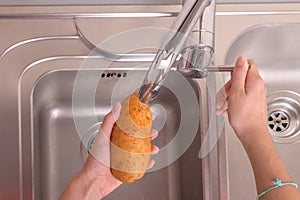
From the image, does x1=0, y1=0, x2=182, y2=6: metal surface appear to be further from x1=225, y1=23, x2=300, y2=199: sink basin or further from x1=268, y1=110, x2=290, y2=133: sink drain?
x1=268, y1=110, x2=290, y2=133: sink drain

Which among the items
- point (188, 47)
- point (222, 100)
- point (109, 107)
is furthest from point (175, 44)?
point (109, 107)

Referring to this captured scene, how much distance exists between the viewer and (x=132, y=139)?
65 cm

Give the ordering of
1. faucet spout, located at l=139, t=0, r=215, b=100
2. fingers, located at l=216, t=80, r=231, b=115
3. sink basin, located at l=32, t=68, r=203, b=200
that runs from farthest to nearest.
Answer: sink basin, located at l=32, t=68, r=203, b=200, fingers, located at l=216, t=80, r=231, b=115, faucet spout, located at l=139, t=0, r=215, b=100

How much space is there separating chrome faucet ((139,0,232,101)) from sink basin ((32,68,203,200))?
0.47ft

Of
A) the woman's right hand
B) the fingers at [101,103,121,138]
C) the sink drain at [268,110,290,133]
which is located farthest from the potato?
the sink drain at [268,110,290,133]

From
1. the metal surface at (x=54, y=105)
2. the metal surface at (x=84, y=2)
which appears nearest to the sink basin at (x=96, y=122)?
the metal surface at (x=54, y=105)

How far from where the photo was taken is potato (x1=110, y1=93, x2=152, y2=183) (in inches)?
25.5

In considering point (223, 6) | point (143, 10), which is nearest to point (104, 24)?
point (143, 10)

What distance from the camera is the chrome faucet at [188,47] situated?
64cm

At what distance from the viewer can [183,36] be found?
0.65 metres

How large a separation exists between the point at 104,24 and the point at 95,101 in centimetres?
14

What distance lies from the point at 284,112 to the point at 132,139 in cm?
38

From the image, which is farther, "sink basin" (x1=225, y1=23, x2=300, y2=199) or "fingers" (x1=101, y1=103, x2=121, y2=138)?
"sink basin" (x1=225, y1=23, x2=300, y2=199)

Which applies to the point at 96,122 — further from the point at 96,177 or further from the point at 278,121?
the point at 278,121
